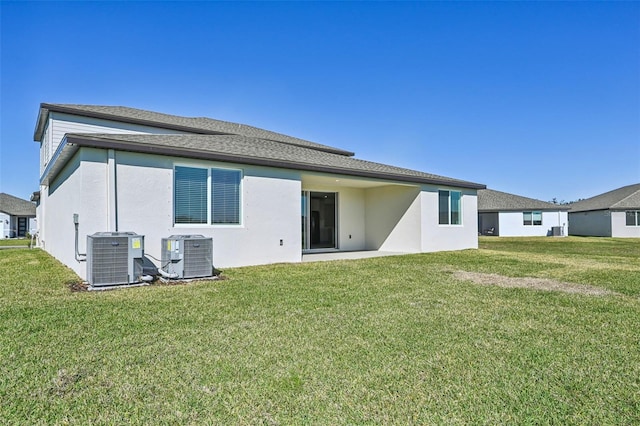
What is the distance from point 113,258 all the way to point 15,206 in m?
42.1

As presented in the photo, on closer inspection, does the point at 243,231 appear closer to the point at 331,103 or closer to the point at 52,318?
the point at 52,318

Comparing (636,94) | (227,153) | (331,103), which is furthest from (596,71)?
(227,153)

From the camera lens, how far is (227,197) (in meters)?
9.05

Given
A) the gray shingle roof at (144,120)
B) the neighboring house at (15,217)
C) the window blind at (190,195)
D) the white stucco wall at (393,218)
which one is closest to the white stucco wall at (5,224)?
the neighboring house at (15,217)

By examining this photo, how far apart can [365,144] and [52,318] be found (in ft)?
67.0

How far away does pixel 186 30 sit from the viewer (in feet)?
41.5

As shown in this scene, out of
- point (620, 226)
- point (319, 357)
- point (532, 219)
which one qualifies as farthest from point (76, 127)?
point (620, 226)

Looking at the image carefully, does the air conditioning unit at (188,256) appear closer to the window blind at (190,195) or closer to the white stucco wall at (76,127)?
the window blind at (190,195)

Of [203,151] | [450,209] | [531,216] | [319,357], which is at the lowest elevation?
[319,357]

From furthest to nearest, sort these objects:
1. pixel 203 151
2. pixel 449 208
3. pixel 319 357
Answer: pixel 449 208, pixel 203 151, pixel 319 357

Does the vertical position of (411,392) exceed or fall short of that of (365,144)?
it falls short

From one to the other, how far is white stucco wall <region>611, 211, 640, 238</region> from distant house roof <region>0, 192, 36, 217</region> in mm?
54745

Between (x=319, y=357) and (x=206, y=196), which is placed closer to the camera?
(x=319, y=357)

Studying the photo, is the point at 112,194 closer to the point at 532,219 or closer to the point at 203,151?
the point at 203,151
